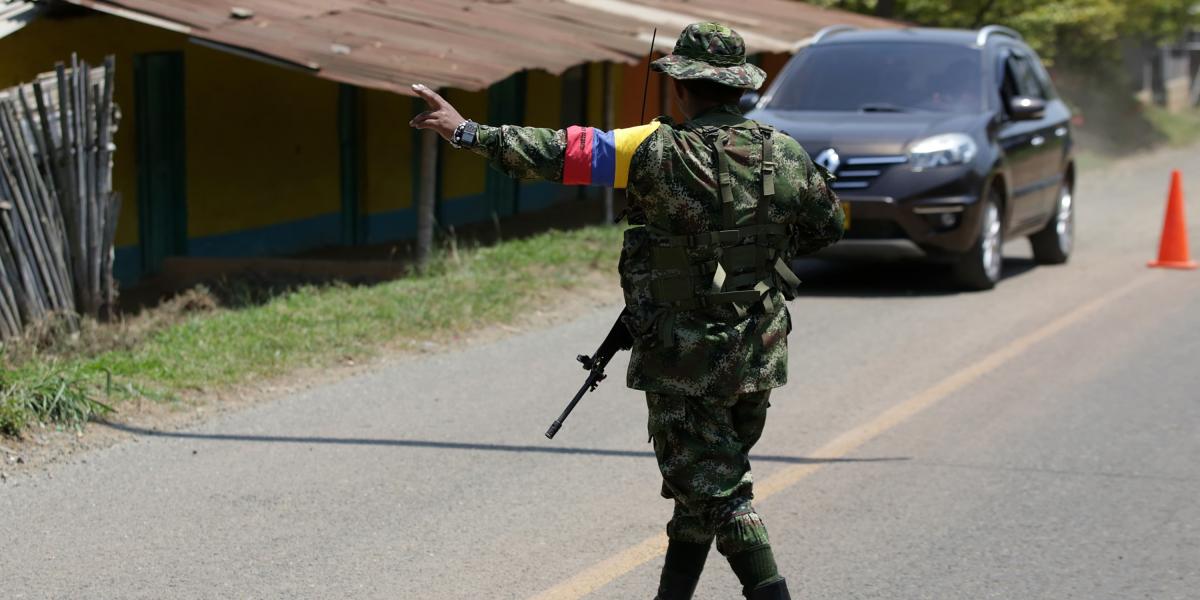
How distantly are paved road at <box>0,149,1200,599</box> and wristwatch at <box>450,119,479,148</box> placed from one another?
1562 mm

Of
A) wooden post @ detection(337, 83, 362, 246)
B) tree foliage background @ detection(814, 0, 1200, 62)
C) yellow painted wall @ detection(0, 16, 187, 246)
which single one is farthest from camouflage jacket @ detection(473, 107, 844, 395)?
tree foliage background @ detection(814, 0, 1200, 62)

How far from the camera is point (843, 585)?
5.04 metres

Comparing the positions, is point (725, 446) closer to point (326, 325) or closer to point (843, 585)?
point (843, 585)

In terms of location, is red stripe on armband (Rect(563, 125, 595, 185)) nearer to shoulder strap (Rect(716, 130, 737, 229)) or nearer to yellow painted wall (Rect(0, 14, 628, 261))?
shoulder strap (Rect(716, 130, 737, 229))

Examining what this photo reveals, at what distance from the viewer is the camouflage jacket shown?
401 centimetres

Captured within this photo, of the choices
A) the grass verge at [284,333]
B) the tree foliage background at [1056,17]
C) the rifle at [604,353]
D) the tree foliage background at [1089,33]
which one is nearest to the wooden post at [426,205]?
the grass verge at [284,333]

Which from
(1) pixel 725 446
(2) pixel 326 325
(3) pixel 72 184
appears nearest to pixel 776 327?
(1) pixel 725 446

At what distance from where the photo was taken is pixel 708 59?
161 inches

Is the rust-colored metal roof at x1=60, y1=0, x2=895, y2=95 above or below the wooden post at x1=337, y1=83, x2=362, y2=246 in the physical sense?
above

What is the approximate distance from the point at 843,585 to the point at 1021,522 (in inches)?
41.4

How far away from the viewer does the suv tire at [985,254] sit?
11.2 meters

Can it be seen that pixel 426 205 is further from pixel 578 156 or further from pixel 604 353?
pixel 578 156

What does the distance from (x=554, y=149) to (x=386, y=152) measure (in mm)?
11863

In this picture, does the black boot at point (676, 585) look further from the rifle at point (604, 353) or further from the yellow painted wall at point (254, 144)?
the yellow painted wall at point (254, 144)
